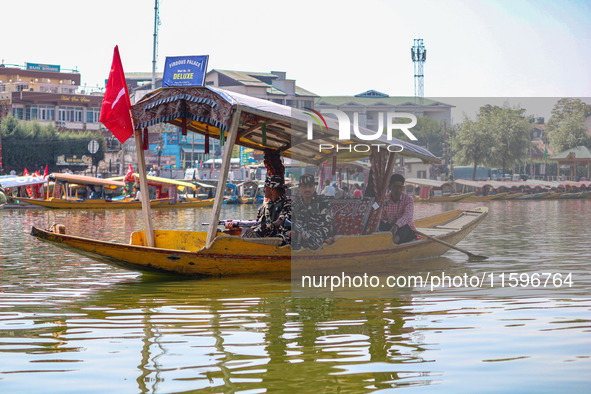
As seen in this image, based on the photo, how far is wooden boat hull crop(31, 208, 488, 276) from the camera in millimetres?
8750

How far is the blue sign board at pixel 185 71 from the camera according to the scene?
8852 millimetres

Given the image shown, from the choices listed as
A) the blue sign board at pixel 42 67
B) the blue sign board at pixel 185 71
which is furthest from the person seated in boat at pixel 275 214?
the blue sign board at pixel 42 67

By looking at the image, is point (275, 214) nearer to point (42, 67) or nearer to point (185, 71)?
point (185, 71)

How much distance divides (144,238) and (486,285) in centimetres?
488

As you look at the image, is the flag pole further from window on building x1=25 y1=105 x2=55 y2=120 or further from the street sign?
window on building x1=25 y1=105 x2=55 y2=120

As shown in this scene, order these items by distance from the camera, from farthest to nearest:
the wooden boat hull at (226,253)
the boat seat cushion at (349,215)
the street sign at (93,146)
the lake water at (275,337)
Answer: the street sign at (93,146)
the boat seat cushion at (349,215)
the wooden boat hull at (226,253)
the lake water at (275,337)

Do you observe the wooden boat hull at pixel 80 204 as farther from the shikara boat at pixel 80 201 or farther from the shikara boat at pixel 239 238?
the shikara boat at pixel 239 238

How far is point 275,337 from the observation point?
5906 mm

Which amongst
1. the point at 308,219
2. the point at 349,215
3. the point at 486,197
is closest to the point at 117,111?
the point at 308,219

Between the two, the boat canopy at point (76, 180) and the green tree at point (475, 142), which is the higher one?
the green tree at point (475, 142)

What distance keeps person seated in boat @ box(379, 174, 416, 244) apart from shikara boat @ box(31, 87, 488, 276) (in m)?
0.25

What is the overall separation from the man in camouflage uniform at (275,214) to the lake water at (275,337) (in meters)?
0.65

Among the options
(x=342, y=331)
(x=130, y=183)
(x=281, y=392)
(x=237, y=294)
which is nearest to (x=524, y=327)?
(x=342, y=331)

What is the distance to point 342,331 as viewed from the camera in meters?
6.07
